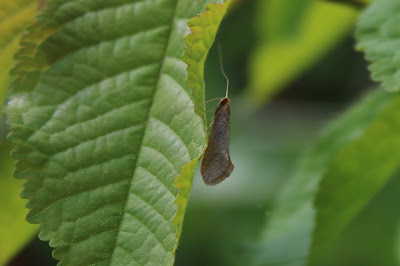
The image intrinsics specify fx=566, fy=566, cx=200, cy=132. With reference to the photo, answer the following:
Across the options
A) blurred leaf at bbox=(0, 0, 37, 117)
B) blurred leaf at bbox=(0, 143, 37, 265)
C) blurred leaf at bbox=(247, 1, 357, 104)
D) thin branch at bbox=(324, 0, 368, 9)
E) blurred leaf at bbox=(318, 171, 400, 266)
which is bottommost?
blurred leaf at bbox=(0, 143, 37, 265)

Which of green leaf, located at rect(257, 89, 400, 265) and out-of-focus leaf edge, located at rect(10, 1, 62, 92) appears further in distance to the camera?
green leaf, located at rect(257, 89, 400, 265)

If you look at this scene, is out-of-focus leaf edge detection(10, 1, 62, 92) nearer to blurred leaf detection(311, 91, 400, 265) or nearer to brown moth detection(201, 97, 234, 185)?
brown moth detection(201, 97, 234, 185)

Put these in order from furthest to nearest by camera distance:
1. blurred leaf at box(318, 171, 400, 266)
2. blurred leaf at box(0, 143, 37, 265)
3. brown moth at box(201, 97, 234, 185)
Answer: blurred leaf at box(318, 171, 400, 266), blurred leaf at box(0, 143, 37, 265), brown moth at box(201, 97, 234, 185)

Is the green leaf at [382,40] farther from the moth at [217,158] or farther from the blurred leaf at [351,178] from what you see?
the moth at [217,158]

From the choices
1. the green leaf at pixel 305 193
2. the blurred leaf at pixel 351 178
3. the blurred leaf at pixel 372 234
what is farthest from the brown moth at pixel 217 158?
the blurred leaf at pixel 372 234

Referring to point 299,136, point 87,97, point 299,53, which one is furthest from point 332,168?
point 299,136

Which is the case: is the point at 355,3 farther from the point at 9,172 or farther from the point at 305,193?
the point at 9,172

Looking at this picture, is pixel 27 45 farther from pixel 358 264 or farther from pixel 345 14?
pixel 358 264

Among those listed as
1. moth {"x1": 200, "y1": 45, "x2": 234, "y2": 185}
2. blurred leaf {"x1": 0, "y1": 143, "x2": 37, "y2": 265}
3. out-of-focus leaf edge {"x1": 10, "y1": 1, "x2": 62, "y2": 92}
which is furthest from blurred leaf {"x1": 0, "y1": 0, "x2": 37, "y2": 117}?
moth {"x1": 200, "y1": 45, "x2": 234, "y2": 185}
